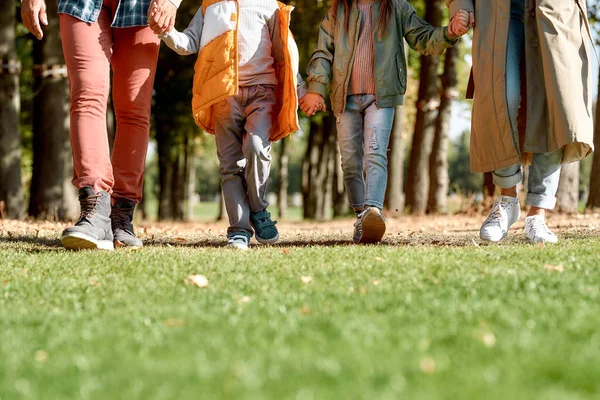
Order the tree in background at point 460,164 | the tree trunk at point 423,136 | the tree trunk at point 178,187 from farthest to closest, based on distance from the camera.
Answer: the tree in background at point 460,164 < the tree trunk at point 178,187 < the tree trunk at point 423,136

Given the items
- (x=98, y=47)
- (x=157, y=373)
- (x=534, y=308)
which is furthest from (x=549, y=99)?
(x=157, y=373)

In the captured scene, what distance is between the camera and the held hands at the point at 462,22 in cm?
545

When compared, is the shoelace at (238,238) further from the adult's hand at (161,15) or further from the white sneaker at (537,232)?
the white sneaker at (537,232)

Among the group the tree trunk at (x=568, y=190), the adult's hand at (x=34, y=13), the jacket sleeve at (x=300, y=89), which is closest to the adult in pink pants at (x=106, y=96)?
the adult's hand at (x=34, y=13)

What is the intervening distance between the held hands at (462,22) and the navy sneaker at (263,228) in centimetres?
195

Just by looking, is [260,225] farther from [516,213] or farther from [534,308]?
[534,308]

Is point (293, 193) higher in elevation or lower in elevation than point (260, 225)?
lower

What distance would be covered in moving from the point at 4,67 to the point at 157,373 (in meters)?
10.7

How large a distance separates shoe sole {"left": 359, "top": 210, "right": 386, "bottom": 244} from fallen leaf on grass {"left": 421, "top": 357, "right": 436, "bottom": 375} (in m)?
3.27

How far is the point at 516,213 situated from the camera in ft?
18.7

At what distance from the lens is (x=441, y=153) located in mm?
15117

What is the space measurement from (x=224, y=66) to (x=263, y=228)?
122 centimetres

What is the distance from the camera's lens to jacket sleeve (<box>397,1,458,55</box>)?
5783 millimetres

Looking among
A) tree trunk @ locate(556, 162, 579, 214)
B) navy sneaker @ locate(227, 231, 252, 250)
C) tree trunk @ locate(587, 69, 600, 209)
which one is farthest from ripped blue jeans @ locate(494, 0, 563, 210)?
tree trunk @ locate(587, 69, 600, 209)
